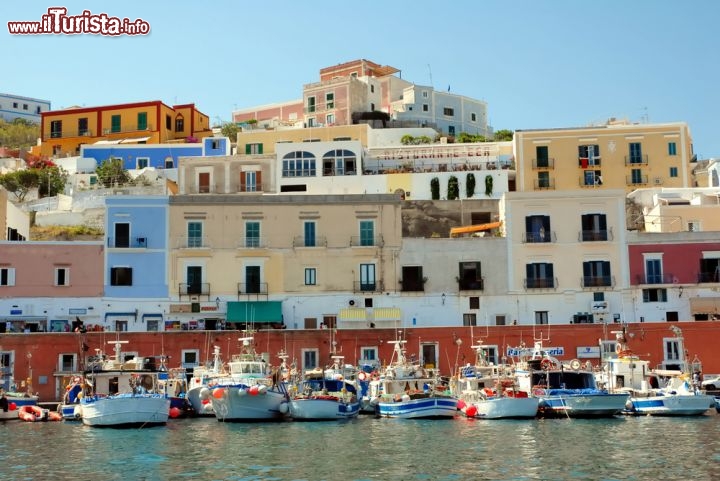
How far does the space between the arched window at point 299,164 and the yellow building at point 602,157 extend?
14.1 metres

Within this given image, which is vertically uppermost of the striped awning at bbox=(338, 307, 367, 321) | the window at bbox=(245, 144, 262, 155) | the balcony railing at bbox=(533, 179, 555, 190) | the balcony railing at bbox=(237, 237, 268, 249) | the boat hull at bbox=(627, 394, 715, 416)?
the window at bbox=(245, 144, 262, 155)

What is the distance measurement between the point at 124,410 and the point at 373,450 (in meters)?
11.9

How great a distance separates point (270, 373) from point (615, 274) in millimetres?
22315

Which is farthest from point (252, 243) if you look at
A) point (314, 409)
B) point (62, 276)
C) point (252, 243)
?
point (314, 409)

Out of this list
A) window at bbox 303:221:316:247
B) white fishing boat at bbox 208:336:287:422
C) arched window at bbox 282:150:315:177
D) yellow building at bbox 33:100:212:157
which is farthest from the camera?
yellow building at bbox 33:100:212:157

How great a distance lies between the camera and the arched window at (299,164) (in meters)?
69.8

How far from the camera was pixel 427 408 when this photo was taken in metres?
43.1

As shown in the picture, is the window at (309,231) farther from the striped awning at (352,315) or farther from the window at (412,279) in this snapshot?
the window at (412,279)

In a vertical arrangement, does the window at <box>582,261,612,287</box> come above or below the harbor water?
above

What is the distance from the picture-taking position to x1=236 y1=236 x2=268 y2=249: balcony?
57.7 m

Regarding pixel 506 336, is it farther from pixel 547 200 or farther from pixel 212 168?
pixel 212 168

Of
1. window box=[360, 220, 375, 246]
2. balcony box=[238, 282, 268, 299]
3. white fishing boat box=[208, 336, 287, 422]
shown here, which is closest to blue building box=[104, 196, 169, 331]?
balcony box=[238, 282, 268, 299]

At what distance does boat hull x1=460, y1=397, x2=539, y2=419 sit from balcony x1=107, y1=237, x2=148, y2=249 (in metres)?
23.2

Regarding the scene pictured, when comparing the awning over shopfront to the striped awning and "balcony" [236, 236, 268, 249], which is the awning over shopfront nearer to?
the striped awning
